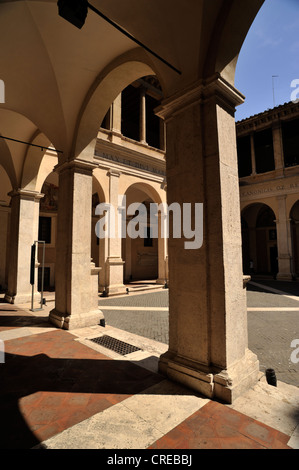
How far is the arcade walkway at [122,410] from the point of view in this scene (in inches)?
88.7

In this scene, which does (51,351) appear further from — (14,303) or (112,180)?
(112,180)

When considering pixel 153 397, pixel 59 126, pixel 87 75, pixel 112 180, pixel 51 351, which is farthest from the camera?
pixel 112 180

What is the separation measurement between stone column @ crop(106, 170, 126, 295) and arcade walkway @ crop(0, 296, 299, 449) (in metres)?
7.34

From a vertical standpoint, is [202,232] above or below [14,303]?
above

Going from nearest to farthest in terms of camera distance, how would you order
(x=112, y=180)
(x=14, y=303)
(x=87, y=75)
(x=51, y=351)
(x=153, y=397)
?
(x=153, y=397)
(x=51, y=351)
(x=87, y=75)
(x=14, y=303)
(x=112, y=180)

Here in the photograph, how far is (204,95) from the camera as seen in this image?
11.1 ft

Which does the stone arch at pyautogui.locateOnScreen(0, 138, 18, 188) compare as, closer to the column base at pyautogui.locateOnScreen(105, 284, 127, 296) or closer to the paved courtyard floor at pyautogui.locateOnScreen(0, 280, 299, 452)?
the column base at pyautogui.locateOnScreen(105, 284, 127, 296)

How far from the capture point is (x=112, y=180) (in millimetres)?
12305

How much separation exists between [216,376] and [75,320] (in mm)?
3776

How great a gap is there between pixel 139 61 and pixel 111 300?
332 inches

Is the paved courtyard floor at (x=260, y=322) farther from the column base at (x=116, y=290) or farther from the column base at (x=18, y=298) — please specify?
the column base at (x=18, y=298)

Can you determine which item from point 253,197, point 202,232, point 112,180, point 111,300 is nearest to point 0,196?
point 112,180

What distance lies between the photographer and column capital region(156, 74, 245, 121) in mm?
3301

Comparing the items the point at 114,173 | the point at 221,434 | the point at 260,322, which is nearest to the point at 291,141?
the point at 114,173
